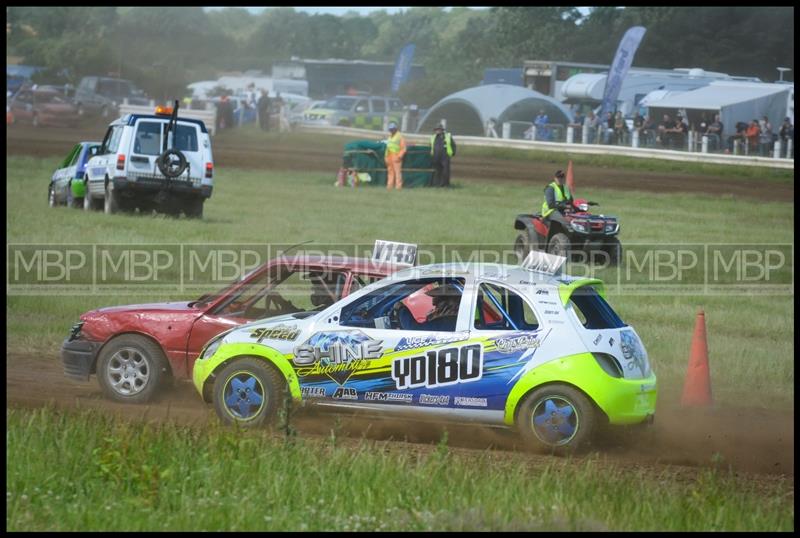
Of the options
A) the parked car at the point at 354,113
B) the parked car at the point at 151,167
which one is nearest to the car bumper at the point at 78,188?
the parked car at the point at 151,167

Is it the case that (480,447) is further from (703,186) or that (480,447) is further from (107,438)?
(703,186)

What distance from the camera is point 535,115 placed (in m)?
47.1

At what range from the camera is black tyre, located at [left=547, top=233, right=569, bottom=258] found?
17.5 m

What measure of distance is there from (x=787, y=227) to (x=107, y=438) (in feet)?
65.3

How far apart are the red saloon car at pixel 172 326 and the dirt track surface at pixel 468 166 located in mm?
21136

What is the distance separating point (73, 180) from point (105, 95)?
98.0 ft

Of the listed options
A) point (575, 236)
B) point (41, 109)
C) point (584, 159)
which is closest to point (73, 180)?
point (575, 236)

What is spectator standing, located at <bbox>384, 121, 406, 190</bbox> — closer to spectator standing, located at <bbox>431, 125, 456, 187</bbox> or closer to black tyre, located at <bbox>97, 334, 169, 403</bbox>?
spectator standing, located at <bbox>431, 125, 456, 187</bbox>

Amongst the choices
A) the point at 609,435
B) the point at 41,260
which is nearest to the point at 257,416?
the point at 609,435

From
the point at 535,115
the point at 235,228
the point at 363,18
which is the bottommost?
the point at 235,228

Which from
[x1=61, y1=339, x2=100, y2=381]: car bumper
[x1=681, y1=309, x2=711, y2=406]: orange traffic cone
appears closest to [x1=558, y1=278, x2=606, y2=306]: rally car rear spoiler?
[x1=681, y1=309, x2=711, y2=406]: orange traffic cone

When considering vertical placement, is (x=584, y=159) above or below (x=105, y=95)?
below

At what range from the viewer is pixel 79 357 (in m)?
9.60

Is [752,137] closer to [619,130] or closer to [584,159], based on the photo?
[619,130]
